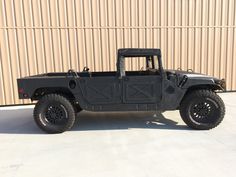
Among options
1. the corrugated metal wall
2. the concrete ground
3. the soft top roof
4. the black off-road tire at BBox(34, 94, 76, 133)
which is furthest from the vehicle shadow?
the corrugated metal wall

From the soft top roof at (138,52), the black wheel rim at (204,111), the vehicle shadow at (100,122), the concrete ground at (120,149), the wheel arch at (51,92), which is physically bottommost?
the concrete ground at (120,149)

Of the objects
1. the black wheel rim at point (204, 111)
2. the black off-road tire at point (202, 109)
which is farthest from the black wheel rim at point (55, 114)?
the black wheel rim at point (204, 111)

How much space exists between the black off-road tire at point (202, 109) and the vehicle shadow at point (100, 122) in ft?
0.92

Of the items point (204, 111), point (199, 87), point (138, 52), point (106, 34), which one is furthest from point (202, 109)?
point (106, 34)

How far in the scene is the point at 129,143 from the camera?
165 inches

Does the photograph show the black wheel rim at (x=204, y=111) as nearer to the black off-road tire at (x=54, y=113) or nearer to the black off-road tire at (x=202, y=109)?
the black off-road tire at (x=202, y=109)

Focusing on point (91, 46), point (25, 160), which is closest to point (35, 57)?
point (91, 46)

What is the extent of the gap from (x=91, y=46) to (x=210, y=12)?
13.9ft

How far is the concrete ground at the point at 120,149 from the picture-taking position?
3.26 meters

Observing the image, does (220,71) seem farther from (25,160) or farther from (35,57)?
(25,160)

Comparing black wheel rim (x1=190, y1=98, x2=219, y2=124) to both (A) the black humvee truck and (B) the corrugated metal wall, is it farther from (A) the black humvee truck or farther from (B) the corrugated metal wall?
(B) the corrugated metal wall

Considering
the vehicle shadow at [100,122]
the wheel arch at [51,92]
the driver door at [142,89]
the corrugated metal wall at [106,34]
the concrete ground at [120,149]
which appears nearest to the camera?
the concrete ground at [120,149]

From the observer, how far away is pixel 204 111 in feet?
15.8

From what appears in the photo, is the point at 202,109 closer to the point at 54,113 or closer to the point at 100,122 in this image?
the point at 100,122
